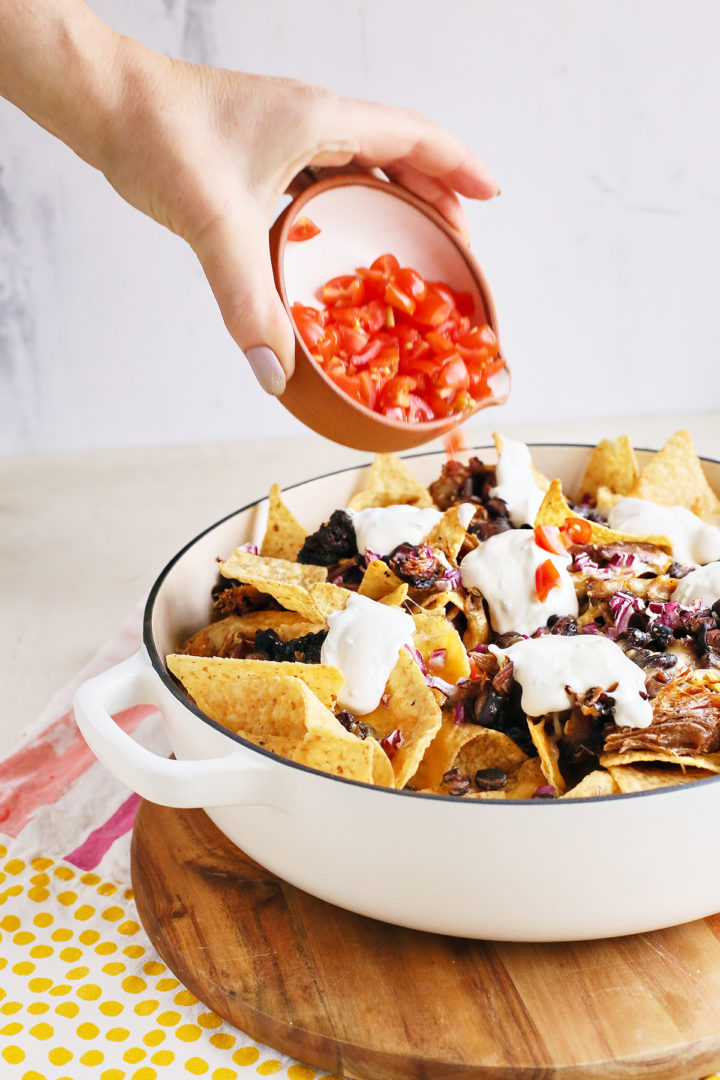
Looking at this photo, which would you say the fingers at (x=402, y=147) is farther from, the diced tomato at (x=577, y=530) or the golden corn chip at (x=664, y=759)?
the golden corn chip at (x=664, y=759)

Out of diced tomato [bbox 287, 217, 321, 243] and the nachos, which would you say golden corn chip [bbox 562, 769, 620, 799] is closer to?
the nachos

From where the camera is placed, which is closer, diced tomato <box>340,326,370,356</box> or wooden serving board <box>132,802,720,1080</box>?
wooden serving board <box>132,802,720,1080</box>

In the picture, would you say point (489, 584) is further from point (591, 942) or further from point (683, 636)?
point (591, 942)

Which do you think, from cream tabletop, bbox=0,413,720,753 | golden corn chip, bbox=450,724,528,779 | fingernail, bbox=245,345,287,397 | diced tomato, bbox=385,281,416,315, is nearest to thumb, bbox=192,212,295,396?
fingernail, bbox=245,345,287,397

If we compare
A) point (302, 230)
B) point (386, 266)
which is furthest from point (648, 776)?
point (302, 230)

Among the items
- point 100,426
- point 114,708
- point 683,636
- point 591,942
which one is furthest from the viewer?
point 100,426

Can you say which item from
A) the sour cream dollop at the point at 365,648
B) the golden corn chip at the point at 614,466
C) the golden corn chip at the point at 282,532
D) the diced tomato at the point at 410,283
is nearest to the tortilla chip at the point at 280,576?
the golden corn chip at the point at 282,532

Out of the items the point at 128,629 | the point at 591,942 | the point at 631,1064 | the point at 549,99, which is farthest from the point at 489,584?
the point at 549,99
